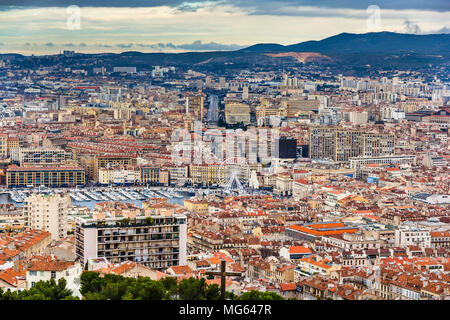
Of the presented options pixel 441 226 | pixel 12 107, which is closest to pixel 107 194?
pixel 441 226

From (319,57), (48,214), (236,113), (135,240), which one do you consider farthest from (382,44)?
(135,240)

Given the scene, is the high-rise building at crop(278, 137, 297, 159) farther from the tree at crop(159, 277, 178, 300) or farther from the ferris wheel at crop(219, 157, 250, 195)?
the tree at crop(159, 277, 178, 300)

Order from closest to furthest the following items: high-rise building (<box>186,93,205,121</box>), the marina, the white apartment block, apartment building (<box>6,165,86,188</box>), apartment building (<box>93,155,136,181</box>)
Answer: the white apartment block
the marina
apartment building (<box>6,165,86,188</box>)
apartment building (<box>93,155,136,181</box>)
high-rise building (<box>186,93,205,121</box>)

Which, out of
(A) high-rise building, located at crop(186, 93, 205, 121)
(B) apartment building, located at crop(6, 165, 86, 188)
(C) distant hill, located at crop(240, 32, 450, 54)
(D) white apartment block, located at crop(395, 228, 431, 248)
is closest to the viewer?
(D) white apartment block, located at crop(395, 228, 431, 248)

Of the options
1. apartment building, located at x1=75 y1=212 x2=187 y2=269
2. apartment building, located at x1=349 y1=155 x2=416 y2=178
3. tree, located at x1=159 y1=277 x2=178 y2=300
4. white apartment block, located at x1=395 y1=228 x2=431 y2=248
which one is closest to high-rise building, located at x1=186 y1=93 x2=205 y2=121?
apartment building, located at x1=349 y1=155 x2=416 y2=178

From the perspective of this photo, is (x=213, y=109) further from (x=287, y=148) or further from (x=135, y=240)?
(x=135, y=240)

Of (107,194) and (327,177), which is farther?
(327,177)
